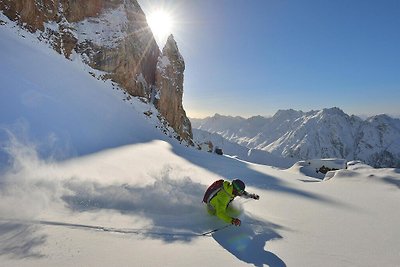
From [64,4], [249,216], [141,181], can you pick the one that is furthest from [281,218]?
[64,4]

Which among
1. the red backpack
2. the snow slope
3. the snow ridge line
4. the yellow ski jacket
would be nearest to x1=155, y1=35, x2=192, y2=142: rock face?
the snow slope

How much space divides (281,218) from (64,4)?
126ft

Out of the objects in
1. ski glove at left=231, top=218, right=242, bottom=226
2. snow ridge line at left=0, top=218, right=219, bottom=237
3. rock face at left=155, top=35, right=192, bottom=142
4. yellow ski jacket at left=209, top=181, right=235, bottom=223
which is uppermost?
rock face at left=155, top=35, right=192, bottom=142

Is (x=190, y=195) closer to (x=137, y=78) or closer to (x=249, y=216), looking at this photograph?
(x=249, y=216)

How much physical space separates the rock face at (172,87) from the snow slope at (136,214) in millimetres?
34934

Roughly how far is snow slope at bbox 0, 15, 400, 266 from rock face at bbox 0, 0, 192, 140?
19.0 meters

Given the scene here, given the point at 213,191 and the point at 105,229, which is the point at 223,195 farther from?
the point at 105,229

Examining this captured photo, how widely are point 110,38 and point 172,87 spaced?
13834mm

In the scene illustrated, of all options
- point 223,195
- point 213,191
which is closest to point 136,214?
point 213,191

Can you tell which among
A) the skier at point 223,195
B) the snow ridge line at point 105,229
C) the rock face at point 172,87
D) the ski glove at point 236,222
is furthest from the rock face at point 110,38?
the ski glove at point 236,222

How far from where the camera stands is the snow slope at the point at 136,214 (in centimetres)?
495

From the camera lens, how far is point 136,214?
273 inches

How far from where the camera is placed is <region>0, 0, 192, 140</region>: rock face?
32.1 metres

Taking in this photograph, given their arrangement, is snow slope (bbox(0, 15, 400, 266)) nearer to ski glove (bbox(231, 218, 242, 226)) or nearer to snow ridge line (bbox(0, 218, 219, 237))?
snow ridge line (bbox(0, 218, 219, 237))
